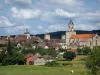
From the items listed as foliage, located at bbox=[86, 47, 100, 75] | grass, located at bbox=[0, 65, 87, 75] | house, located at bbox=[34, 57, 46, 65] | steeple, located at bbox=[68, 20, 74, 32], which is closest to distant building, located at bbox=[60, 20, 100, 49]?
steeple, located at bbox=[68, 20, 74, 32]

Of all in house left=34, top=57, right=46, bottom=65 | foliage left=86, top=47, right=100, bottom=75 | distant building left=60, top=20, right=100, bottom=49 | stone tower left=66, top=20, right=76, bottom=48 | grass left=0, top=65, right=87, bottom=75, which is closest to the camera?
foliage left=86, top=47, right=100, bottom=75

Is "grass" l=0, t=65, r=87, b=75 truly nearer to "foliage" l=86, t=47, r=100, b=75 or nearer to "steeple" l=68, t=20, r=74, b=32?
"foliage" l=86, t=47, r=100, b=75

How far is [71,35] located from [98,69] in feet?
373

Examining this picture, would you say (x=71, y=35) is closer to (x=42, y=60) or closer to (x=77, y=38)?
(x=77, y=38)

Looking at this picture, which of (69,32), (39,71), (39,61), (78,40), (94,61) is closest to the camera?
(94,61)

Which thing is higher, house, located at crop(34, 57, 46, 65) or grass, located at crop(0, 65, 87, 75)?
house, located at crop(34, 57, 46, 65)

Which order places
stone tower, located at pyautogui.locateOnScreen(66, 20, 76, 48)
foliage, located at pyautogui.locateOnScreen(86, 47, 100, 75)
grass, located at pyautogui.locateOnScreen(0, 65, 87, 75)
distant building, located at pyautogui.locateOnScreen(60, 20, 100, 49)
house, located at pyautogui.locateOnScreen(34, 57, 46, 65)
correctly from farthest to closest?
stone tower, located at pyautogui.locateOnScreen(66, 20, 76, 48)
distant building, located at pyautogui.locateOnScreen(60, 20, 100, 49)
house, located at pyautogui.locateOnScreen(34, 57, 46, 65)
grass, located at pyautogui.locateOnScreen(0, 65, 87, 75)
foliage, located at pyautogui.locateOnScreen(86, 47, 100, 75)

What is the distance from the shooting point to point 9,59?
71438 mm

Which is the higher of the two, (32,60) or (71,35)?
→ (71,35)

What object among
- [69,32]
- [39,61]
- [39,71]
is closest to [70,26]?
[69,32]

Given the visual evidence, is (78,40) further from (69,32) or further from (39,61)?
(39,61)

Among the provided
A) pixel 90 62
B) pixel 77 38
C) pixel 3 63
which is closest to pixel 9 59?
pixel 3 63

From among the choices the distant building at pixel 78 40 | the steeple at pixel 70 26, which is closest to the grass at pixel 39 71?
the distant building at pixel 78 40

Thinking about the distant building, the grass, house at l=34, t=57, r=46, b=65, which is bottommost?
the grass
